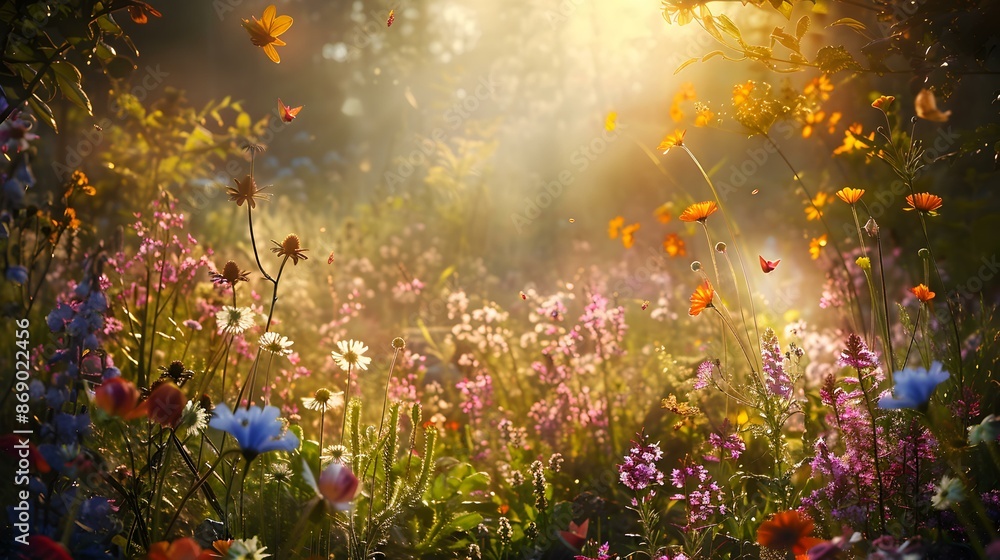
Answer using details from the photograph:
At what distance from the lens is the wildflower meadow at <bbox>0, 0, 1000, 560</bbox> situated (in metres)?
2.01

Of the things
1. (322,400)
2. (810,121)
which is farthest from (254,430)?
(810,121)

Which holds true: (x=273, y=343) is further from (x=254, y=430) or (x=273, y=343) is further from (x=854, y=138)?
(x=854, y=138)

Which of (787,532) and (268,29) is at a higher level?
(268,29)

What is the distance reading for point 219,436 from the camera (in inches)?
118

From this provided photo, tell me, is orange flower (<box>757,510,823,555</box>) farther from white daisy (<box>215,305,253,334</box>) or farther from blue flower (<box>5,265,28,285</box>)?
blue flower (<box>5,265,28,285</box>)

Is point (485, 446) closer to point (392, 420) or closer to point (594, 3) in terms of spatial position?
point (392, 420)

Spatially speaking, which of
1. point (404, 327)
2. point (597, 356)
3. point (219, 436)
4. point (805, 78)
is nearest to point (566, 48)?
point (805, 78)

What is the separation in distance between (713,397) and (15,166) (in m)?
3.03

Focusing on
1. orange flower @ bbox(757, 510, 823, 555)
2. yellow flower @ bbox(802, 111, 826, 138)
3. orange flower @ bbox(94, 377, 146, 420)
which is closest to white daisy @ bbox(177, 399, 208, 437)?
orange flower @ bbox(94, 377, 146, 420)

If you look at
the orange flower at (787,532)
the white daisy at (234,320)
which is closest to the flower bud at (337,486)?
the white daisy at (234,320)

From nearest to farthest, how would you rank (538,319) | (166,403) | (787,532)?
1. (166,403)
2. (787,532)
3. (538,319)

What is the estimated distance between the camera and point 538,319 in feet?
14.4

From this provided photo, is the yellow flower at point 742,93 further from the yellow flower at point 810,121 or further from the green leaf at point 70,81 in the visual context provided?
the green leaf at point 70,81

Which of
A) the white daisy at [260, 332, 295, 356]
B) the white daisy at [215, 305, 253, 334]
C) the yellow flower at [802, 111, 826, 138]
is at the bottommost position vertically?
the white daisy at [260, 332, 295, 356]
